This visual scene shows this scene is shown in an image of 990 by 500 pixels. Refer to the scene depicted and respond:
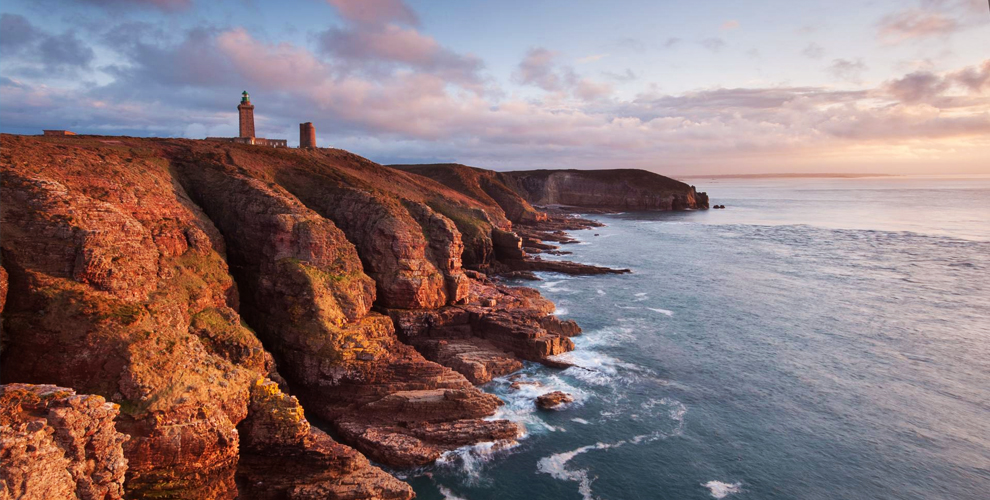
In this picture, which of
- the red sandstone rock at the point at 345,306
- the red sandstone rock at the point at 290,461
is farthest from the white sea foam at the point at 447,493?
the red sandstone rock at the point at 345,306

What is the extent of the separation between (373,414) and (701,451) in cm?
1960

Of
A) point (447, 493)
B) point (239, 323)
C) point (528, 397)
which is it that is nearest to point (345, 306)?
point (239, 323)

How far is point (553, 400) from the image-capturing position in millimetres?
35500

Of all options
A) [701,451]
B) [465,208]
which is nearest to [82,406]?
[701,451]

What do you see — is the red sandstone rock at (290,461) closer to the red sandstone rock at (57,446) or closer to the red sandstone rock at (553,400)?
the red sandstone rock at (57,446)

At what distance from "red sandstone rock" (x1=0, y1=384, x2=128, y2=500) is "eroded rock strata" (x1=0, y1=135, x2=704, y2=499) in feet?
0.43

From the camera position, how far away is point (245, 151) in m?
56.5

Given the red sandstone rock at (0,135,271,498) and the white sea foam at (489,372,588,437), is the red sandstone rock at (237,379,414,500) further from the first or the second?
the white sea foam at (489,372,588,437)

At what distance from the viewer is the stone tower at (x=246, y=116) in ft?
220

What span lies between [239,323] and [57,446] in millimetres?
14594

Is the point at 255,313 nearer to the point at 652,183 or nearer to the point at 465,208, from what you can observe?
the point at 465,208

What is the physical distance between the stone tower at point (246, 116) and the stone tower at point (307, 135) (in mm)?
10961

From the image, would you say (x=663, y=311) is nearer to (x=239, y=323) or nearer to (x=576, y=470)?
(x=576, y=470)

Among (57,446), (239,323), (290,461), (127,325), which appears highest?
(127,325)
